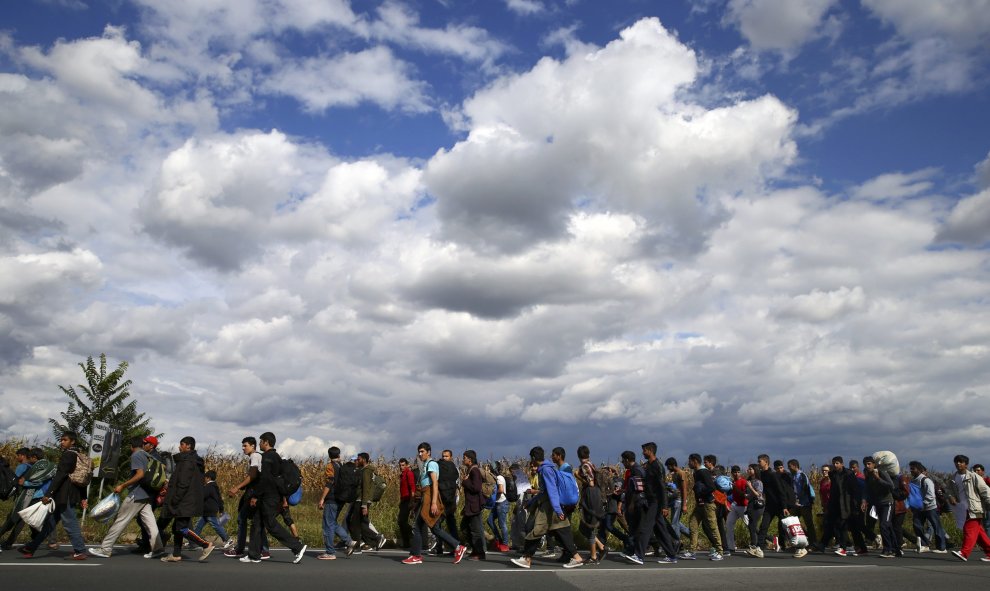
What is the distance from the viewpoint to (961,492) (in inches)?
534

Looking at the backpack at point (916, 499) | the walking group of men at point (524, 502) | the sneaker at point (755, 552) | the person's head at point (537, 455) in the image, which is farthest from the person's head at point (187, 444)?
the backpack at point (916, 499)

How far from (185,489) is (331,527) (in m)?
2.84

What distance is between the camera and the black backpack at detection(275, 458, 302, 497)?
11.6 m

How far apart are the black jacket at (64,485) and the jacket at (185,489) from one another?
1.44 meters

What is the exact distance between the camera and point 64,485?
11312 millimetres

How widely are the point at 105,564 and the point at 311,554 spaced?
372cm

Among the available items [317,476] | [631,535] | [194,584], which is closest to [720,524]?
[631,535]

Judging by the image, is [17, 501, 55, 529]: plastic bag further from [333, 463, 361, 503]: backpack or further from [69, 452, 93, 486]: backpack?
[333, 463, 361, 503]: backpack

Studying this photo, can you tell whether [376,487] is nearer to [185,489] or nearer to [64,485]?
[185,489]

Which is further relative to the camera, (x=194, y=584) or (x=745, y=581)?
(x=745, y=581)

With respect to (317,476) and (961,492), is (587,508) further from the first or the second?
(317,476)

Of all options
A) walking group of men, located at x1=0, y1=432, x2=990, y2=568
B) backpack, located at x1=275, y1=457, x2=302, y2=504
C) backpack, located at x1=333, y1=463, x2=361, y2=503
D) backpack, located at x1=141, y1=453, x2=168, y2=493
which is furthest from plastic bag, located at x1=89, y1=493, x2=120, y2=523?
backpack, located at x1=333, y1=463, x2=361, y2=503

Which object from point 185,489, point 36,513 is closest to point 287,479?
point 185,489

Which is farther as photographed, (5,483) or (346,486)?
(346,486)
